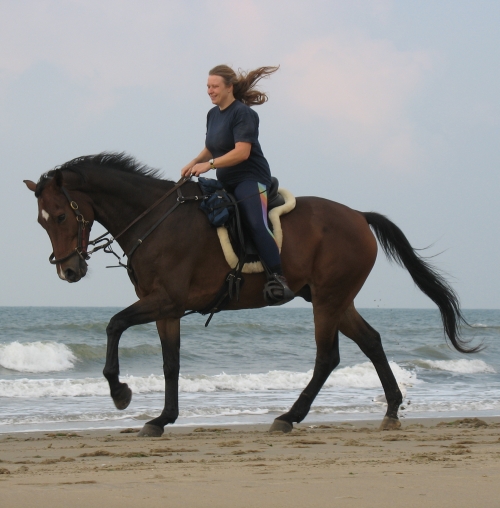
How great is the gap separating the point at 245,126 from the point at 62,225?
162cm

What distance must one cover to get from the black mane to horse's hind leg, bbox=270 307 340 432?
187 centimetres

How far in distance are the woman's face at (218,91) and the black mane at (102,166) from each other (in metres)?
0.76

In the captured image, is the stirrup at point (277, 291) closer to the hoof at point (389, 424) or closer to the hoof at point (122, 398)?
the hoof at point (122, 398)

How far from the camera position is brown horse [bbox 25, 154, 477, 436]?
6.27m

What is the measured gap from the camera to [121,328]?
6.03 m

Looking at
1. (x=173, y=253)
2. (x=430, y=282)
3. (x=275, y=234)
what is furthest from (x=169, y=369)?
(x=430, y=282)

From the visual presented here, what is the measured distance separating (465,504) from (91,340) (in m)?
21.2

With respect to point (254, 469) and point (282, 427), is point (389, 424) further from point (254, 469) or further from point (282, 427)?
point (254, 469)

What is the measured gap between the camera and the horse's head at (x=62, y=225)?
6.25 m

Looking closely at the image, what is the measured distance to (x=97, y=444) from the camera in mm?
6176

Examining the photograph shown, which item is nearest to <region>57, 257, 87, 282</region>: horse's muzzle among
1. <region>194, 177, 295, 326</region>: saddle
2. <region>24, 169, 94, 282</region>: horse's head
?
<region>24, 169, 94, 282</region>: horse's head

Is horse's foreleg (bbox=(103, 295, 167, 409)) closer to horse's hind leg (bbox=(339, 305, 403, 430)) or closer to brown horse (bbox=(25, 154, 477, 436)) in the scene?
brown horse (bbox=(25, 154, 477, 436))

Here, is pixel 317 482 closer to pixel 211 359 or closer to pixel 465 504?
pixel 465 504

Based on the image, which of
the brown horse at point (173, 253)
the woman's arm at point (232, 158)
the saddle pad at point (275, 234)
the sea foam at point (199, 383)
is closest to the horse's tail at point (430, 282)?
the brown horse at point (173, 253)
